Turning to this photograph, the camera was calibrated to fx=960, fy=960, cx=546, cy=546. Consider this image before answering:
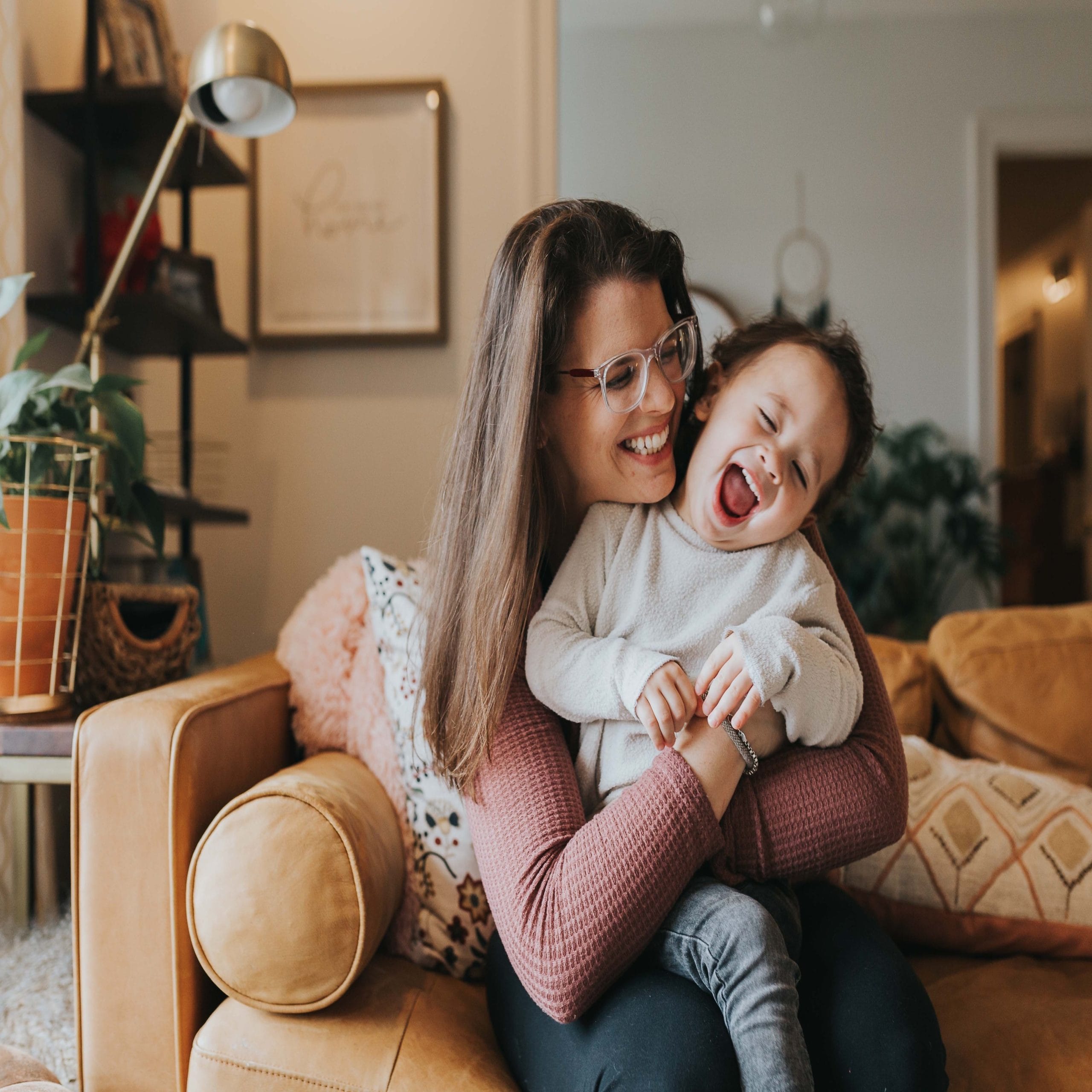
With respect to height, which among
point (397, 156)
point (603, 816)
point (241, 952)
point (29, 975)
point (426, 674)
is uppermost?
point (397, 156)

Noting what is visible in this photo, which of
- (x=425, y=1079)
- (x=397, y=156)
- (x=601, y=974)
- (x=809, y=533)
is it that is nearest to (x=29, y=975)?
(x=425, y=1079)

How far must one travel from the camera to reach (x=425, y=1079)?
94cm

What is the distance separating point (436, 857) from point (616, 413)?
601 mm

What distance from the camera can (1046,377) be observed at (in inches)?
250

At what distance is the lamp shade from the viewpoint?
54.0 inches

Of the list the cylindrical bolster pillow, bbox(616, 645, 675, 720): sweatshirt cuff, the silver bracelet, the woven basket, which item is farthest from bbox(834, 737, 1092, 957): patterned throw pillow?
the woven basket

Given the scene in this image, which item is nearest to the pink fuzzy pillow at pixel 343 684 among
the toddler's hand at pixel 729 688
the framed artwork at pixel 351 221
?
the toddler's hand at pixel 729 688

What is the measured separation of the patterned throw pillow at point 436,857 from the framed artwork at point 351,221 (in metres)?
1.14

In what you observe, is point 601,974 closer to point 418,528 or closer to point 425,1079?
point 425,1079

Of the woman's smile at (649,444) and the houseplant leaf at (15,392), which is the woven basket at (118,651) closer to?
the houseplant leaf at (15,392)

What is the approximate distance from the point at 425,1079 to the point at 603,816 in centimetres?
32

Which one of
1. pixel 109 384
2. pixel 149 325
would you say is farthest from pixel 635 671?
pixel 149 325

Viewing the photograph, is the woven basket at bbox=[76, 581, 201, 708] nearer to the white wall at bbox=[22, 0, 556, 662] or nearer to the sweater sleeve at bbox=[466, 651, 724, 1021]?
the sweater sleeve at bbox=[466, 651, 724, 1021]

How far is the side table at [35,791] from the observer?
1166 mm
